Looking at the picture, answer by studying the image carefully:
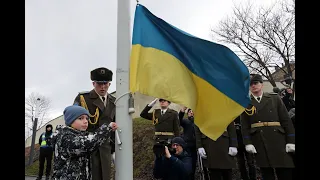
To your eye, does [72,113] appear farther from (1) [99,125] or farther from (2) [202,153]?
(2) [202,153]

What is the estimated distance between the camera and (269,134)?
18.3ft

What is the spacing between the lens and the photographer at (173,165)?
18.1 feet

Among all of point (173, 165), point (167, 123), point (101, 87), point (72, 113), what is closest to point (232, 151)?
point (173, 165)

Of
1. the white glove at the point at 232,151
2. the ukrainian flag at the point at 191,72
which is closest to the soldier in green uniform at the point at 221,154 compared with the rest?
the white glove at the point at 232,151

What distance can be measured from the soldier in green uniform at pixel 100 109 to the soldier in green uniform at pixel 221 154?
1.80 meters

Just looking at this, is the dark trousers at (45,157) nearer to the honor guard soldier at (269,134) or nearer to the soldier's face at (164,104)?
the soldier's face at (164,104)

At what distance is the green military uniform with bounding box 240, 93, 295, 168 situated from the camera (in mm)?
5488

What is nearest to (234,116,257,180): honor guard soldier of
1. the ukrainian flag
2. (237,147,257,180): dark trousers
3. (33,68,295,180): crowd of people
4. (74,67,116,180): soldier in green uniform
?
(237,147,257,180): dark trousers

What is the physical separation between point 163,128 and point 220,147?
163 centimetres

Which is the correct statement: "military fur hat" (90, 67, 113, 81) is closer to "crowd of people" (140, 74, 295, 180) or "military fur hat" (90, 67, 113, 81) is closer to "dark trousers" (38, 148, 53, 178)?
"crowd of people" (140, 74, 295, 180)

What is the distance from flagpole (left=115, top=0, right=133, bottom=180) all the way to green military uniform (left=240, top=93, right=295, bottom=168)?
2378 mm
